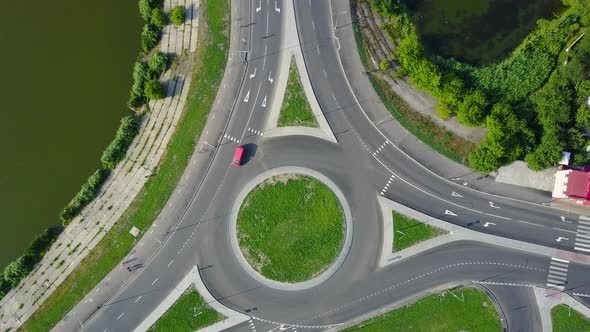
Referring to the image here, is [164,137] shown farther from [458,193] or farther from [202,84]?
[458,193]

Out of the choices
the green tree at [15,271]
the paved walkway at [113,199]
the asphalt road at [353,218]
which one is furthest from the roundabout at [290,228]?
the green tree at [15,271]

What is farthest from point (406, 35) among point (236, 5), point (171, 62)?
point (171, 62)

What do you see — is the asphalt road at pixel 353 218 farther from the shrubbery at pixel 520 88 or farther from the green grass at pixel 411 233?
the shrubbery at pixel 520 88

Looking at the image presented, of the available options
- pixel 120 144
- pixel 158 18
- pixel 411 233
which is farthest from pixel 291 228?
pixel 158 18

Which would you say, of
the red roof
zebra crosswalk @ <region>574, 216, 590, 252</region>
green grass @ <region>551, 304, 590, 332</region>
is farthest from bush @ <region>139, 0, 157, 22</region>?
green grass @ <region>551, 304, 590, 332</region>

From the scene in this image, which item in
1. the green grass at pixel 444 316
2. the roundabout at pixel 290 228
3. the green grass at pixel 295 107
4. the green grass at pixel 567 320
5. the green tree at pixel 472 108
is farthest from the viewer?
the green grass at pixel 295 107

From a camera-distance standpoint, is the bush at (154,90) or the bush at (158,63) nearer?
the bush at (154,90)
